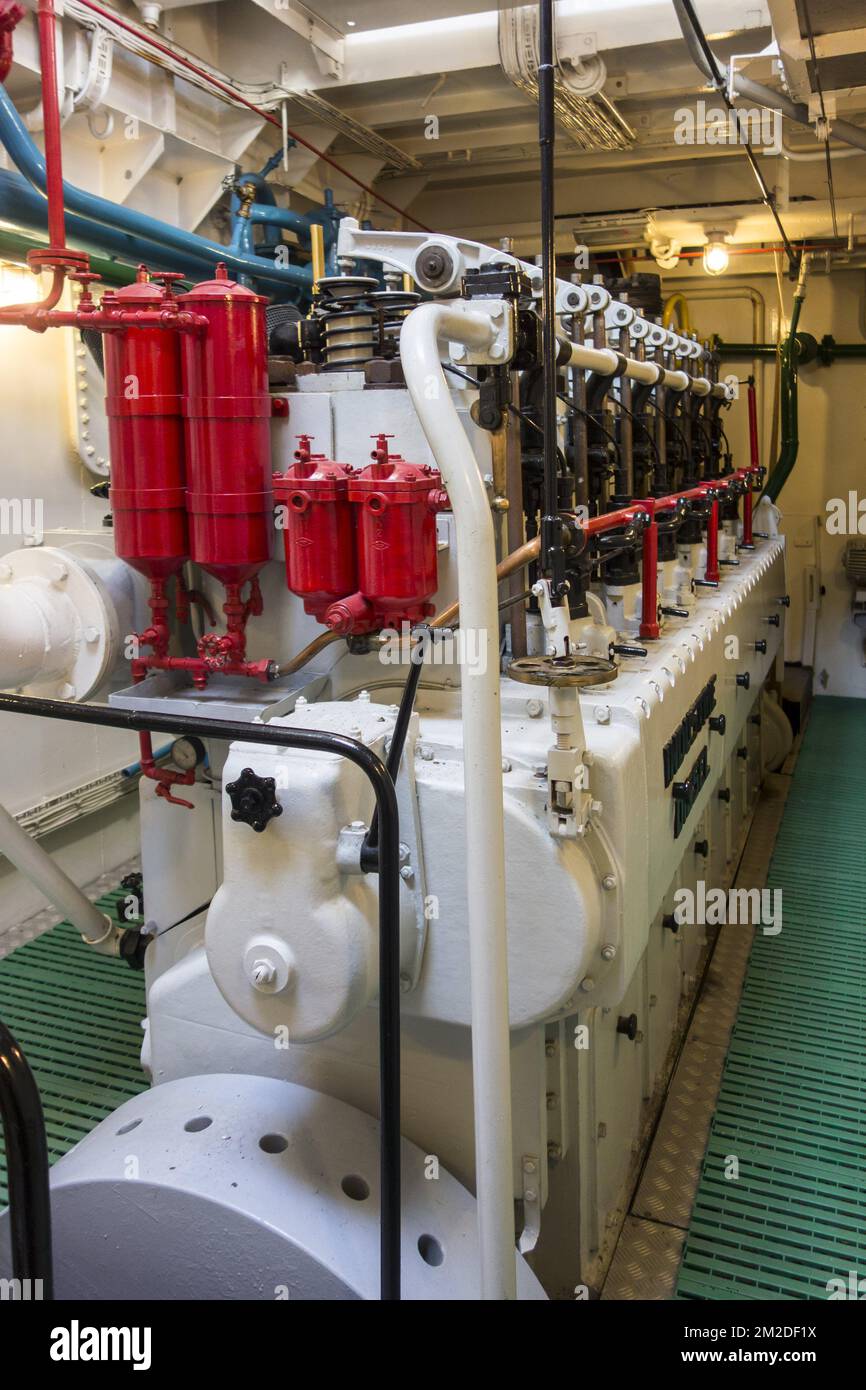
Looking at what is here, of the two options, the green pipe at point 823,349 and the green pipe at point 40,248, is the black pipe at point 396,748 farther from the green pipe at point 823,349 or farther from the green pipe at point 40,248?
the green pipe at point 823,349

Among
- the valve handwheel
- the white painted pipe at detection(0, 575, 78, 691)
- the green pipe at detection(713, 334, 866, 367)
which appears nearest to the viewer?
the valve handwheel

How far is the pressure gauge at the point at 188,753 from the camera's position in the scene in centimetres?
216

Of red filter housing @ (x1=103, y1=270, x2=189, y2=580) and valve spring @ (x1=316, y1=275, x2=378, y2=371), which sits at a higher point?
valve spring @ (x1=316, y1=275, x2=378, y2=371)

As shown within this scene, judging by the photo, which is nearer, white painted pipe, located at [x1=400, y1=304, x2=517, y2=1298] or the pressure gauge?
white painted pipe, located at [x1=400, y1=304, x2=517, y2=1298]

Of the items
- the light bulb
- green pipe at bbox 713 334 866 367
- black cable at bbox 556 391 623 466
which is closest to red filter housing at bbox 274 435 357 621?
black cable at bbox 556 391 623 466

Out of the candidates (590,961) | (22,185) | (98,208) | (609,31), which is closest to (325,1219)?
(590,961)

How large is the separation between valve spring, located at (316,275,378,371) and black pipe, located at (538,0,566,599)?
0.80 metres

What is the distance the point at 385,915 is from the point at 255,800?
11.2 inches

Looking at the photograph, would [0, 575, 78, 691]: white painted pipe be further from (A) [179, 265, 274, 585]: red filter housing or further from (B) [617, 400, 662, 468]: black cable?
(B) [617, 400, 662, 468]: black cable

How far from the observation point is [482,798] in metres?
1.19

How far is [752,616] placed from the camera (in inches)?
148

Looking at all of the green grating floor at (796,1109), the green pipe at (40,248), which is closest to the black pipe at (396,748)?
the green grating floor at (796,1109)

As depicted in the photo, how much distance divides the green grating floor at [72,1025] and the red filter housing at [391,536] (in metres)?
1.41

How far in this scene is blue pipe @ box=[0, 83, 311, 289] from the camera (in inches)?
95.8
